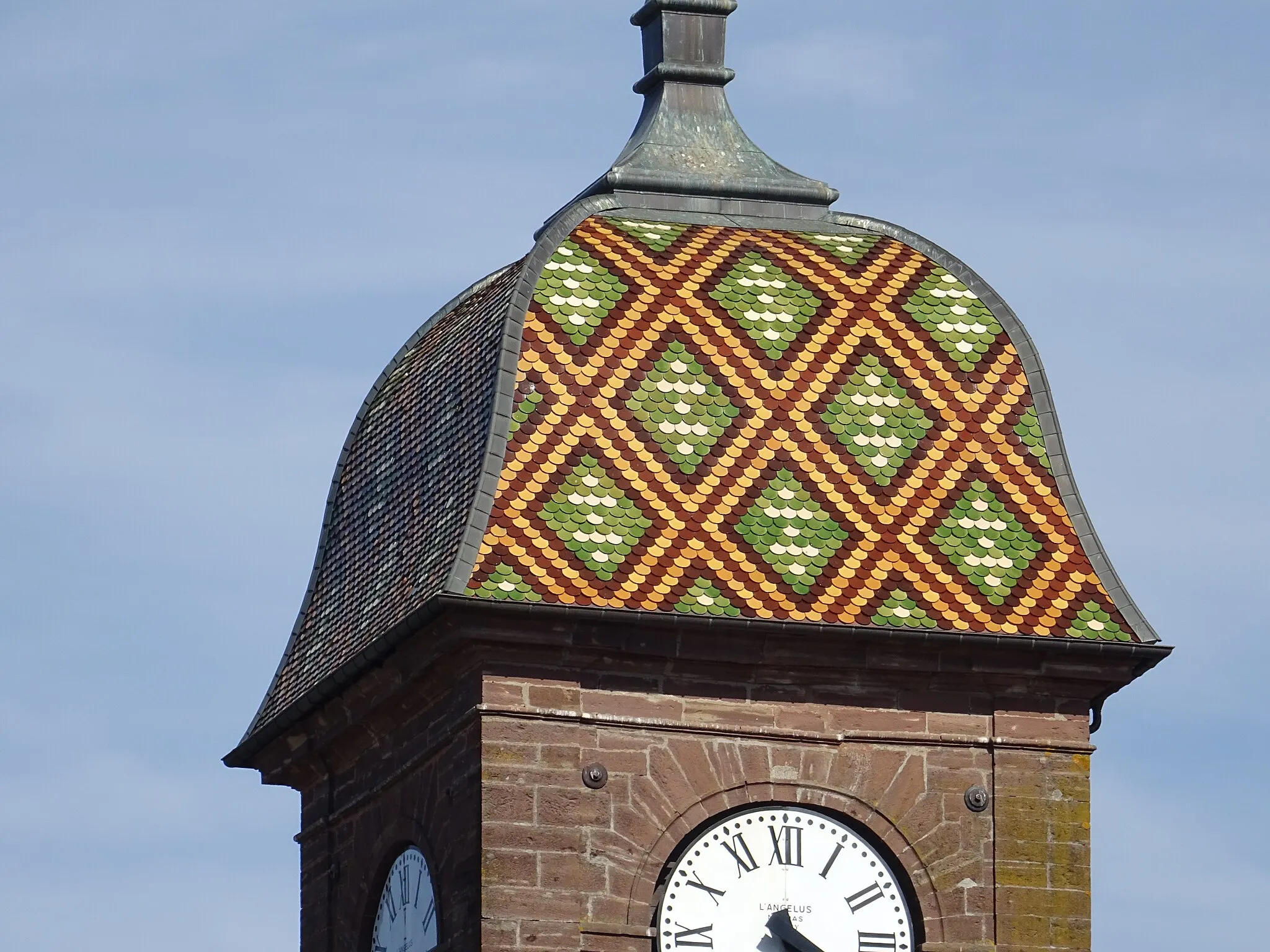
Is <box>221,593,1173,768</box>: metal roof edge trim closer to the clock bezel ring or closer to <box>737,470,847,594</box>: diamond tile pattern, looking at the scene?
<box>737,470,847,594</box>: diamond tile pattern

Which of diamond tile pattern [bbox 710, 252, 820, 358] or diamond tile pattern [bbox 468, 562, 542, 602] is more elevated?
diamond tile pattern [bbox 710, 252, 820, 358]

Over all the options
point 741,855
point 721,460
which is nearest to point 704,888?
point 741,855

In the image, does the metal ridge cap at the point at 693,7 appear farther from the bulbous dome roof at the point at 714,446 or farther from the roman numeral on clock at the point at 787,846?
the roman numeral on clock at the point at 787,846

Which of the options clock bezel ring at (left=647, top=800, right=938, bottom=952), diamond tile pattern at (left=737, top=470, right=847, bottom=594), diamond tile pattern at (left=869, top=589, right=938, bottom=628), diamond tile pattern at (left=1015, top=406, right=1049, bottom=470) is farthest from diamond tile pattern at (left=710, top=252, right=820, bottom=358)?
clock bezel ring at (left=647, top=800, right=938, bottom=952)

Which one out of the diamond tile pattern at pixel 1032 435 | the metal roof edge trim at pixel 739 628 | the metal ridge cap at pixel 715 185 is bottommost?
the metal roof edge trim at pixel 739 628

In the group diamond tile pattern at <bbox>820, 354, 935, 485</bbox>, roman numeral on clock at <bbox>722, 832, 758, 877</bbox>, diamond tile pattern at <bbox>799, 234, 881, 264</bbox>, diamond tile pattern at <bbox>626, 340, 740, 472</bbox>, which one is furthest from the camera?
diamond tile pattern at <bbox>799, 234, 881, 264</bbox>

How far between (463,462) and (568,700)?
6.73 feet

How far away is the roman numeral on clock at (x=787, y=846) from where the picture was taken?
4178cm

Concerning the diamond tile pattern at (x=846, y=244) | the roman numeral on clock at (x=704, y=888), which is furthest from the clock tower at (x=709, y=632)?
the diamond tile pattern at (x=846, y=244)

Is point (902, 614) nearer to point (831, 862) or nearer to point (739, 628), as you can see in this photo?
point (739, 628)

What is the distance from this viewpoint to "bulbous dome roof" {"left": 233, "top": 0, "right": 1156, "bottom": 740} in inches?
1663

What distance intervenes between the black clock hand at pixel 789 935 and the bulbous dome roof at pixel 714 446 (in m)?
2.00

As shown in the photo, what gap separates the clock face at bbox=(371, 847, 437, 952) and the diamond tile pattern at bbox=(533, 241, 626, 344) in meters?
3.76

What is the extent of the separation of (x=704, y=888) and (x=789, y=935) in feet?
2.19
